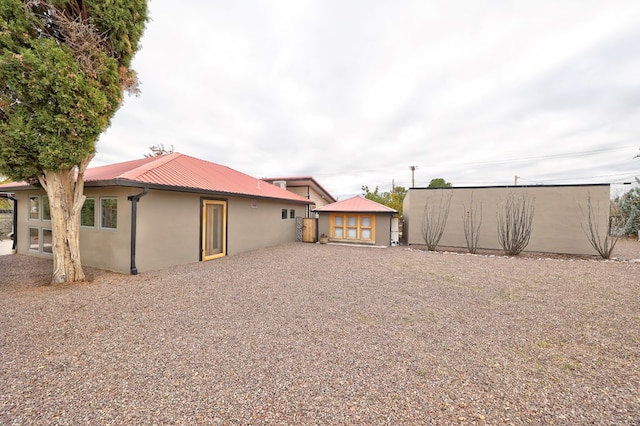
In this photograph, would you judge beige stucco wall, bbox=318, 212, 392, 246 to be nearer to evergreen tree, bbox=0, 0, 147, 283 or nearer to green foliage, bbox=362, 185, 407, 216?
green foliage, bbox=362, 185, 407, 216

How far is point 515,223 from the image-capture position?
10.1 metres

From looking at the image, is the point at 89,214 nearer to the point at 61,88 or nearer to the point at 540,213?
the point at 61,88

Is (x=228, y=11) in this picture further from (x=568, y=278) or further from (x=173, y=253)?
(x=568, y=278)

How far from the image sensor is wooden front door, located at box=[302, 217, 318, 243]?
13.8 metres

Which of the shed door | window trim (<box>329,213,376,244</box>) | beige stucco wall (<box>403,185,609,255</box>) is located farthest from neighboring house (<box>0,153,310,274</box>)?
beige stucco wall (<box>403,185,609,255</box>)

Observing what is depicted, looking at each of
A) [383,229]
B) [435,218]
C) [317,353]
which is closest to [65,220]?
[317,353]

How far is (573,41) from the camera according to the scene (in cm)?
735

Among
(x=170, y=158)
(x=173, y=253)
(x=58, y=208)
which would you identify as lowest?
(x=173, y=253)

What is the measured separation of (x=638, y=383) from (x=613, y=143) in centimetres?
3225

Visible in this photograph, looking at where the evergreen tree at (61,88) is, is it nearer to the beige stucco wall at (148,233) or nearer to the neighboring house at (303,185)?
the beige stucco wall at (148,233)

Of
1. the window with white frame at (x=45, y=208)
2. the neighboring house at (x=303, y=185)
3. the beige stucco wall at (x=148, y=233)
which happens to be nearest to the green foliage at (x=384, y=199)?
the neighboring house at (x=303, y=185)

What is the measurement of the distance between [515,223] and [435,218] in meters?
3.17

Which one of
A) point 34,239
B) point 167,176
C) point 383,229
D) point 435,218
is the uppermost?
point 167,176

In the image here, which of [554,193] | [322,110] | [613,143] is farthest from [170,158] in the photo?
[613,143]
